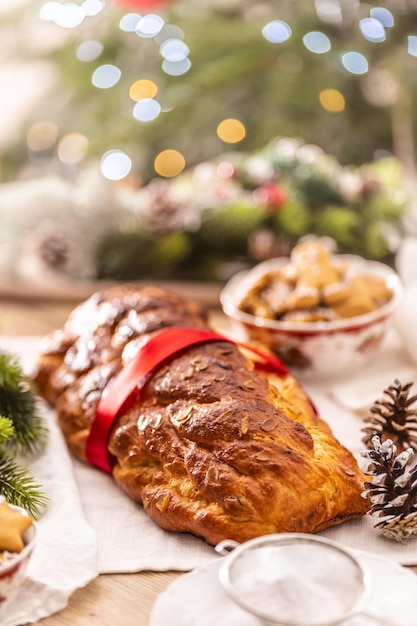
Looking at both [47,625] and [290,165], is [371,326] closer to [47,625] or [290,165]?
[290,165]

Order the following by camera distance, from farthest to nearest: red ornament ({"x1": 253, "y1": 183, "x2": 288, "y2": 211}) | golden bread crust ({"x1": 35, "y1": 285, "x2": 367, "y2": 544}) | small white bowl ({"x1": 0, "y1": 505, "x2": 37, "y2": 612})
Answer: red ornament ({"x1": 253, "y1": 183, "x2": 288, "y2": 211}), golden bread crust ({"x1": 35, "y1": 285, "x2": 367, "y2": 544}), small white bowl ({"x1": 0, "y1": 505, "x2": 37, "y2": 612})

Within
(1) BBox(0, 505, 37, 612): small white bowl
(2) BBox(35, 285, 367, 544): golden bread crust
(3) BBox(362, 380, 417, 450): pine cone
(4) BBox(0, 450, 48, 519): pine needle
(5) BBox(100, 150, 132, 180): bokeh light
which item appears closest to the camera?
(1) BBox(0, 505, 37, 612): small white bowl

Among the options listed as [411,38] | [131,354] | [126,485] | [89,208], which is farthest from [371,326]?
[411,38]

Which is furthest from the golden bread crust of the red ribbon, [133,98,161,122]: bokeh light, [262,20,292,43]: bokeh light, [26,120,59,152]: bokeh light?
[26,120,59,152]: bokeh light

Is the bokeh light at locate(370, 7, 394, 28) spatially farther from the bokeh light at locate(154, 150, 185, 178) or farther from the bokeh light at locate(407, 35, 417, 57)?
the bokeh light at locate(154, 150, 185, 178)

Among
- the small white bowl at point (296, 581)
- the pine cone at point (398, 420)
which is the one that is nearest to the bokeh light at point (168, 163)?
the pine cone at point (398, 420)

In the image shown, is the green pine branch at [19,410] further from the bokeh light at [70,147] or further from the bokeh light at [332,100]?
the bokeh light at [332,100]
